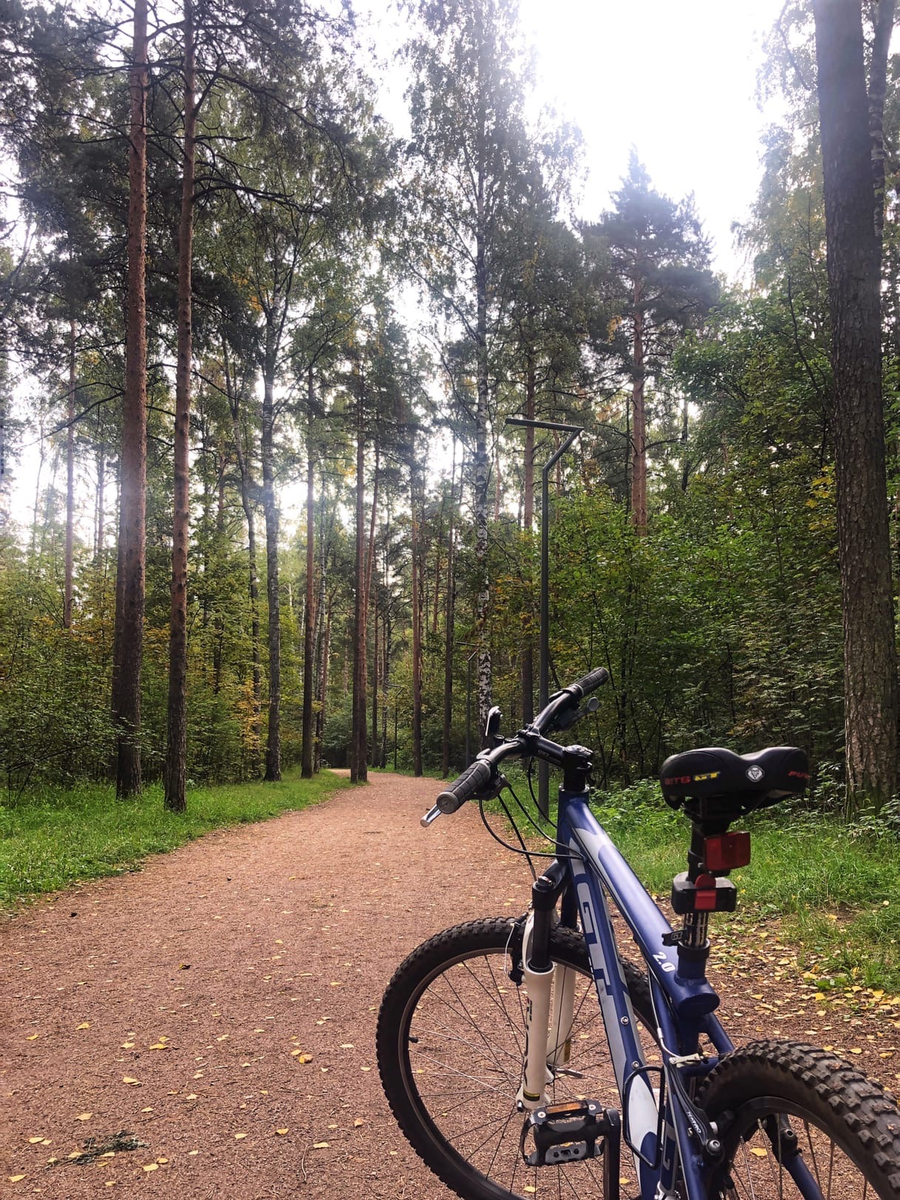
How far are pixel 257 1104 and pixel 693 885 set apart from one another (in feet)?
7.57

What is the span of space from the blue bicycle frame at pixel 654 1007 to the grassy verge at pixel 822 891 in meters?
2.66

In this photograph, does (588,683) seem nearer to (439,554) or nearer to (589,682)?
(589,682)

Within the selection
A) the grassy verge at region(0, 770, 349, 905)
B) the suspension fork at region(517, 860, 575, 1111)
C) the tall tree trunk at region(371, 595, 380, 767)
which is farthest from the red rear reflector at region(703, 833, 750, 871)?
the tall tree trunk at region(371, 595, 380, 767)

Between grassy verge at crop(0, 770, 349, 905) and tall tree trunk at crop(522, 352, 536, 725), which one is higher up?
tall tree trunk at crop(522, 352, 536, 725)

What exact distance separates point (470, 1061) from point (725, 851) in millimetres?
1402

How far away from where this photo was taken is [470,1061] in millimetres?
2174

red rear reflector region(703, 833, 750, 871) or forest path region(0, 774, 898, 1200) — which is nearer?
red rear reflector region(703, 833, 750, 871)

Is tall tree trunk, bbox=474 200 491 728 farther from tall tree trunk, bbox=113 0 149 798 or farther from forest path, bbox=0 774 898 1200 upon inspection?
forest path, bbox=0 774 898 1200

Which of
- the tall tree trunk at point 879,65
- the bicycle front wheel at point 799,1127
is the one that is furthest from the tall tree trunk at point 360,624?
the bicycle front wheel at point 799,1127

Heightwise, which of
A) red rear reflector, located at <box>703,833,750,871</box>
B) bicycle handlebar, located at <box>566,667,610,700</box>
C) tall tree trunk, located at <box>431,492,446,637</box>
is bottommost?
red rear reflector, located at <box>703,833,750,871</box>

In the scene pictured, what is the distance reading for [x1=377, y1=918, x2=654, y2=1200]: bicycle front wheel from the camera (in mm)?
1896

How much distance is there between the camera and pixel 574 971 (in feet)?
5.70

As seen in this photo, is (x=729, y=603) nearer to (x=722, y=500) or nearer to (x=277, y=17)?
(x=722, y=500)

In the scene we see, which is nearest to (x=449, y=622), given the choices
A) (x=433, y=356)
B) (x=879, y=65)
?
(x=433, y=356)
